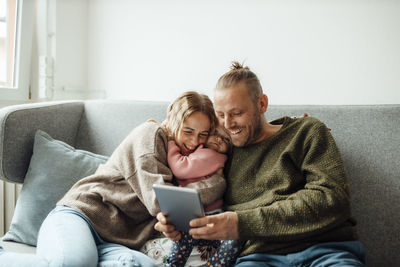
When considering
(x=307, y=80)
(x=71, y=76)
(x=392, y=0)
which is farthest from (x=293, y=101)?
(x=71, y=76)

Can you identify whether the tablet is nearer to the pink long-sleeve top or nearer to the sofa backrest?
the pink long-sleeve top

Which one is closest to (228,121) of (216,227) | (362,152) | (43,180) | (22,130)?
(216,227)

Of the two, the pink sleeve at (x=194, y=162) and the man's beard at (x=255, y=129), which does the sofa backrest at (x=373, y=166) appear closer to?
the man's beard at (x=255, y=129)

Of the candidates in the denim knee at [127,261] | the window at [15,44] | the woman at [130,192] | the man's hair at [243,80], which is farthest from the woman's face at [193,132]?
the window at [15,44]

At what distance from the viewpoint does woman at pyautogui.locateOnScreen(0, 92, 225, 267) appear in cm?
132

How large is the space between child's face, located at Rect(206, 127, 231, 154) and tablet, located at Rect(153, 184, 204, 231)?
15.5 inches

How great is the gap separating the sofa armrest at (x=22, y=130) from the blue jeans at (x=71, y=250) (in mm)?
423

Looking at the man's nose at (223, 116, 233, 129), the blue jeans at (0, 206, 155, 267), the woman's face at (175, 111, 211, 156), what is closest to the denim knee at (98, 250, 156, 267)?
the blue jeans at (0, 206, 155, 267)

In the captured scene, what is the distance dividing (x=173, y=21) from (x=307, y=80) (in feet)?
3.10

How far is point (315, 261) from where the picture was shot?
116 centimetres

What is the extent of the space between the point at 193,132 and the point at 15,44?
1571 millimetres

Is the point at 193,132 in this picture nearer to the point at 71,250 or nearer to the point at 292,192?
the point at 292,192

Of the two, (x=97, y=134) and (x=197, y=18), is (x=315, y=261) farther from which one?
(x=197, y=18)

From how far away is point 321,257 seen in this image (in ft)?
3.82
